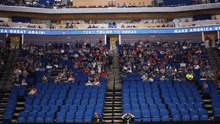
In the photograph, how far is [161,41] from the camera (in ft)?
79.3

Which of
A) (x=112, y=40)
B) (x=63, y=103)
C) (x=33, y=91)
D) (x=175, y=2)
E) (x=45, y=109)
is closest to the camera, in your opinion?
(x=45, y=109)

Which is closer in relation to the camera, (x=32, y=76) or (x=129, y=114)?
(x=129, y=114)

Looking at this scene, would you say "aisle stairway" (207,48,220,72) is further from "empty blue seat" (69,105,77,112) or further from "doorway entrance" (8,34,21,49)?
"doorway entrance" (8,34,21,49)

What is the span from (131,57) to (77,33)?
7463mm

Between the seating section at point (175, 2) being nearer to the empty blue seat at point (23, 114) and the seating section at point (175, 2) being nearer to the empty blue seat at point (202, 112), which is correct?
the empty blue seat at point (202, 112)

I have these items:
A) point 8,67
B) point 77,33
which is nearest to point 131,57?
point 77,33

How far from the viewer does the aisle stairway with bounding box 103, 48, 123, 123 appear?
1324 cm

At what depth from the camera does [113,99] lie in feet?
48.8

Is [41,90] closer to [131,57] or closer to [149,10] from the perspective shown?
[131,57]

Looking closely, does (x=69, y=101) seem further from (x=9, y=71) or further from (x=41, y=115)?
(x=9, y=71)

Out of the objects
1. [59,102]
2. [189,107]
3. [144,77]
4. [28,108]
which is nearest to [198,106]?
[189,107]

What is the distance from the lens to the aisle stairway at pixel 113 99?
1324 centimetres

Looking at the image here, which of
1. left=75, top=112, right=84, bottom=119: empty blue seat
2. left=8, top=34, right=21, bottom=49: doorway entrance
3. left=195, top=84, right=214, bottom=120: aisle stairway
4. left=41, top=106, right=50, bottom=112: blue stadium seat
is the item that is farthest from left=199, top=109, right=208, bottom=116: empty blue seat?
left=8, top=34, right=21, bottom=49: doorway entrance

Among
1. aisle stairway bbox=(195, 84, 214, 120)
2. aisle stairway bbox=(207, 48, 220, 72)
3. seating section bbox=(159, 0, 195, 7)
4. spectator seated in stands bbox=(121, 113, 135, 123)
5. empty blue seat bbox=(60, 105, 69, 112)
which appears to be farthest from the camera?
seating section bbox=(159, 0, 195, 7)
